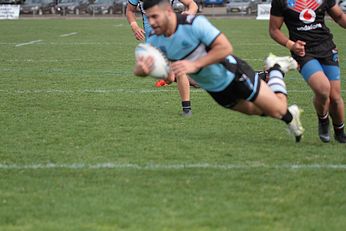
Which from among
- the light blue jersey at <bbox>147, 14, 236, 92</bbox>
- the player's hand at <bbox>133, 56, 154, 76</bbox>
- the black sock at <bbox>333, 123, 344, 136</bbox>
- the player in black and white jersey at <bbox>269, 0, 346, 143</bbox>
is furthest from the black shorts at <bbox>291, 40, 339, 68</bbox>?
the player's hand at <bbox>133, 56, 154, 76</bbox>

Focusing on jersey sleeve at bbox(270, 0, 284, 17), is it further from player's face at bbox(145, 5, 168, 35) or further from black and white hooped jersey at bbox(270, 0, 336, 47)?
player's face at bbox(145, 5, 168, 35)

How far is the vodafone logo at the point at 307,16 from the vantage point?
7.36m

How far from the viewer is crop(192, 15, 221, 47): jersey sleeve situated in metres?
5.85

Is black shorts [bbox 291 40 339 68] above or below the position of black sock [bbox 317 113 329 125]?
above

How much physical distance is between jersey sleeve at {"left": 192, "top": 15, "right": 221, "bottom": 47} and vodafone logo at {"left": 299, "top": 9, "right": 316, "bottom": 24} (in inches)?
71.2

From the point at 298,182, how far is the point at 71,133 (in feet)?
10.6

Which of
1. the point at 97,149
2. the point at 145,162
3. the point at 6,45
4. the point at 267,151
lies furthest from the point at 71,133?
the point at 6,45

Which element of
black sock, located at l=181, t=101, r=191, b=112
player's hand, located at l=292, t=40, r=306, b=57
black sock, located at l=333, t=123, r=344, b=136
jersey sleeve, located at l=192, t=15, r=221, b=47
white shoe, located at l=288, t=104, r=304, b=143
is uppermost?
jersey sleeve, located at l=192, t=15, r=221, b=47

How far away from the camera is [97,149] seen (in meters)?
7.36

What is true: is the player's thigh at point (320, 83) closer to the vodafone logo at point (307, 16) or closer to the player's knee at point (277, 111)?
the vodafone logo at point (307, 16)

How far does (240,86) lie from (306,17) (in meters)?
1.44

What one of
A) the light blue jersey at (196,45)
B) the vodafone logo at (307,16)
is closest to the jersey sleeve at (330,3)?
→ the vodafone logo at (307,16)

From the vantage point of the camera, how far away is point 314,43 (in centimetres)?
743

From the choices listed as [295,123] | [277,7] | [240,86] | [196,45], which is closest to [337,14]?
[277,7]
